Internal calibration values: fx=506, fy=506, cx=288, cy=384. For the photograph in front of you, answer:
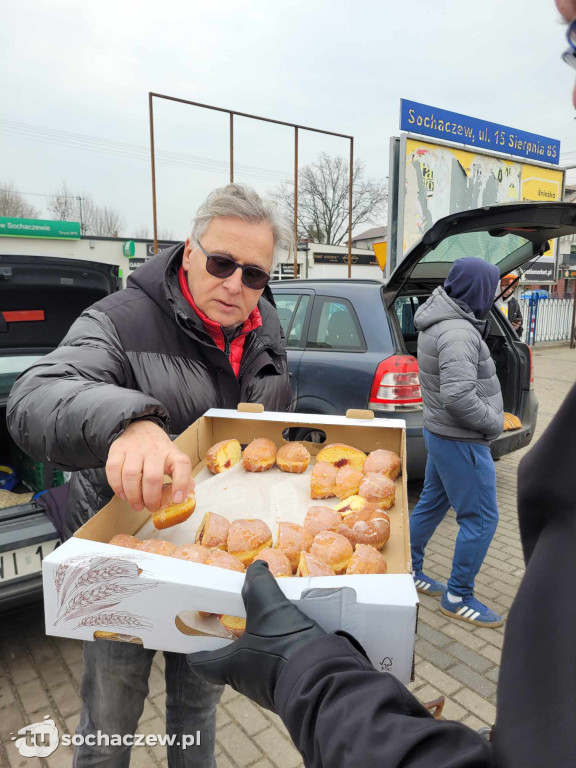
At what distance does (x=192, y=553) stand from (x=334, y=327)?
3.69 meters

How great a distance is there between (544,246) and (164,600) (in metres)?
4.29

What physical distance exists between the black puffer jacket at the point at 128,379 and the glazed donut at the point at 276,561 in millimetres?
384

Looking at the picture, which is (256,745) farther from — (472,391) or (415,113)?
(415,113)

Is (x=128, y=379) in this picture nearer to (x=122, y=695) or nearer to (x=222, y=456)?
(x=222, y=456)

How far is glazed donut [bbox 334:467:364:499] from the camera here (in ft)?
4.81

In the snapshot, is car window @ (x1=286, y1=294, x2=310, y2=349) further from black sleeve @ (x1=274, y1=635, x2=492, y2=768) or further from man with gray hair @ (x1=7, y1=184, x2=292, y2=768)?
black sleeve @ (x1=274, y1=635, x2=492, y2=768)

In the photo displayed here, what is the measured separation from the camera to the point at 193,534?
4.25 ft

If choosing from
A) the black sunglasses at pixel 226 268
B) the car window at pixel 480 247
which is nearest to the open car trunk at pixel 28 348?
the black sunglasses at pixel 226 268

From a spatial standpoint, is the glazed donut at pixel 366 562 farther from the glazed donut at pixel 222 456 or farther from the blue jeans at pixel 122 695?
the blue jeans at pixel 122 695

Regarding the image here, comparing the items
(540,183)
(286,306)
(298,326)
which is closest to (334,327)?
(298,326)

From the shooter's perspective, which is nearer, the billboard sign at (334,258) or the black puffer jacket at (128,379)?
the black puffer jacket at (128,379)

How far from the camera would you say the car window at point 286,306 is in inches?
202

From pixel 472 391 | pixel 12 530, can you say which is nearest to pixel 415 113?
pixel 472 391

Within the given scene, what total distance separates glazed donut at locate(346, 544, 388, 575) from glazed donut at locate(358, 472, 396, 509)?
0.26 meters
